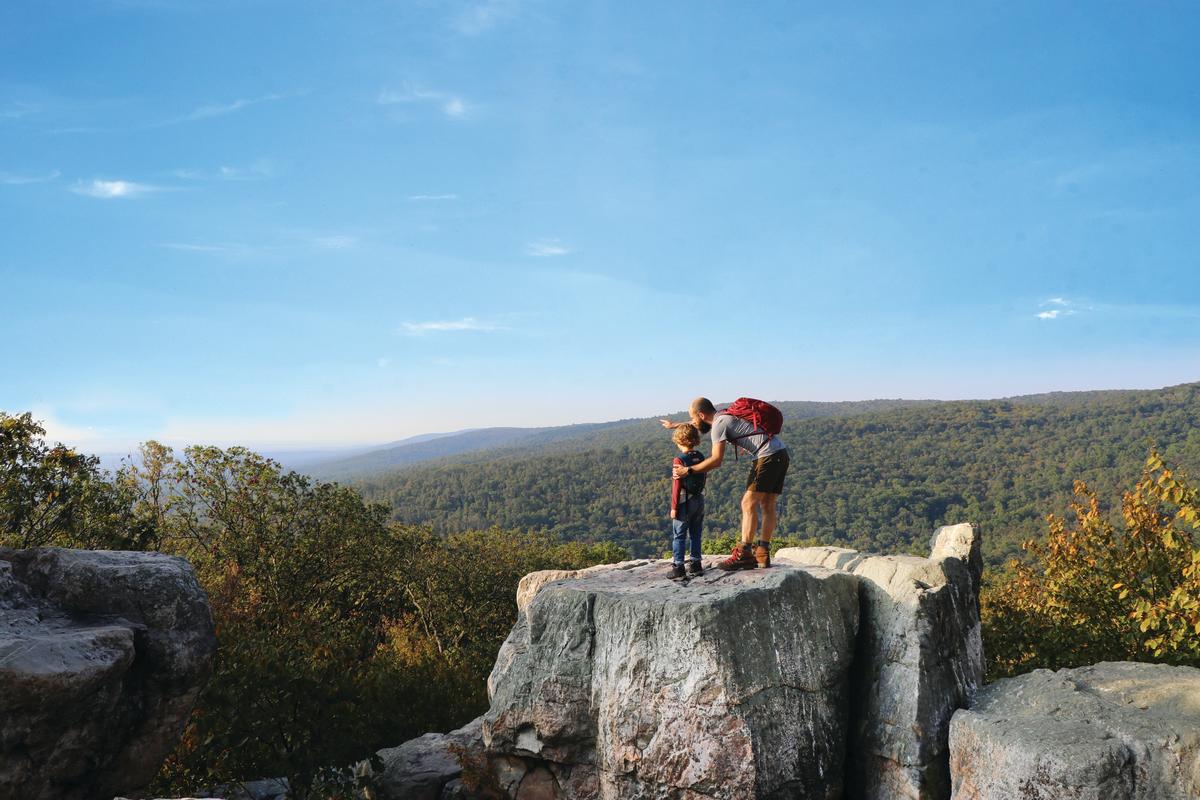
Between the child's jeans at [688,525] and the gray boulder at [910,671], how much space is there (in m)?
2.73

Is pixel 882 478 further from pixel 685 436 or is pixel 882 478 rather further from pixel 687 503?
pixel 685 436

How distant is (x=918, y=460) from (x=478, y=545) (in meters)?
80.9

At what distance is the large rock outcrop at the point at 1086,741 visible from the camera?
890cm

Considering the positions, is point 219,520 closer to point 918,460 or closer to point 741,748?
point 741,748

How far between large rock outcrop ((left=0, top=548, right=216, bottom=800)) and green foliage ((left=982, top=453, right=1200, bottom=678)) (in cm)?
1604

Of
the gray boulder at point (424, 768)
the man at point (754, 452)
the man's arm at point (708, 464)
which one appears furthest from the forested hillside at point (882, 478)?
the man's arm at point (708, 464)

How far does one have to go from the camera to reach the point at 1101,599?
17.3 metres

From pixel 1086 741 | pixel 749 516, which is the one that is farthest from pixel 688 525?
pixel 1086 741

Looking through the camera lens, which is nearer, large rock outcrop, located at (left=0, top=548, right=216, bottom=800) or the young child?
large rock outcrop, located at (left=0, top=548, right=216, bottom=800)

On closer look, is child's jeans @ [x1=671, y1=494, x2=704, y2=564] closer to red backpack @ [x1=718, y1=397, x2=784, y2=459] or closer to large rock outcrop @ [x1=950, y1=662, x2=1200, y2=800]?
red backpack @ [x1=718, y1=397, x2=784, y2=459]

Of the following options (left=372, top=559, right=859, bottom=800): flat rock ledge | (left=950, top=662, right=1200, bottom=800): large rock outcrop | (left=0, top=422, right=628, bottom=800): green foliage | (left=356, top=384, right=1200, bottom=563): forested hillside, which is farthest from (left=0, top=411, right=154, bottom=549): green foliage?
(left=356, top=384, right=1200, bottom=563): forested hillside

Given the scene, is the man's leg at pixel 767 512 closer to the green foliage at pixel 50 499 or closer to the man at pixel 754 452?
the man at pixel 754 452

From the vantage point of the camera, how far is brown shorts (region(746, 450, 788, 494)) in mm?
11938

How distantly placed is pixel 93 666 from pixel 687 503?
8.36 metres
